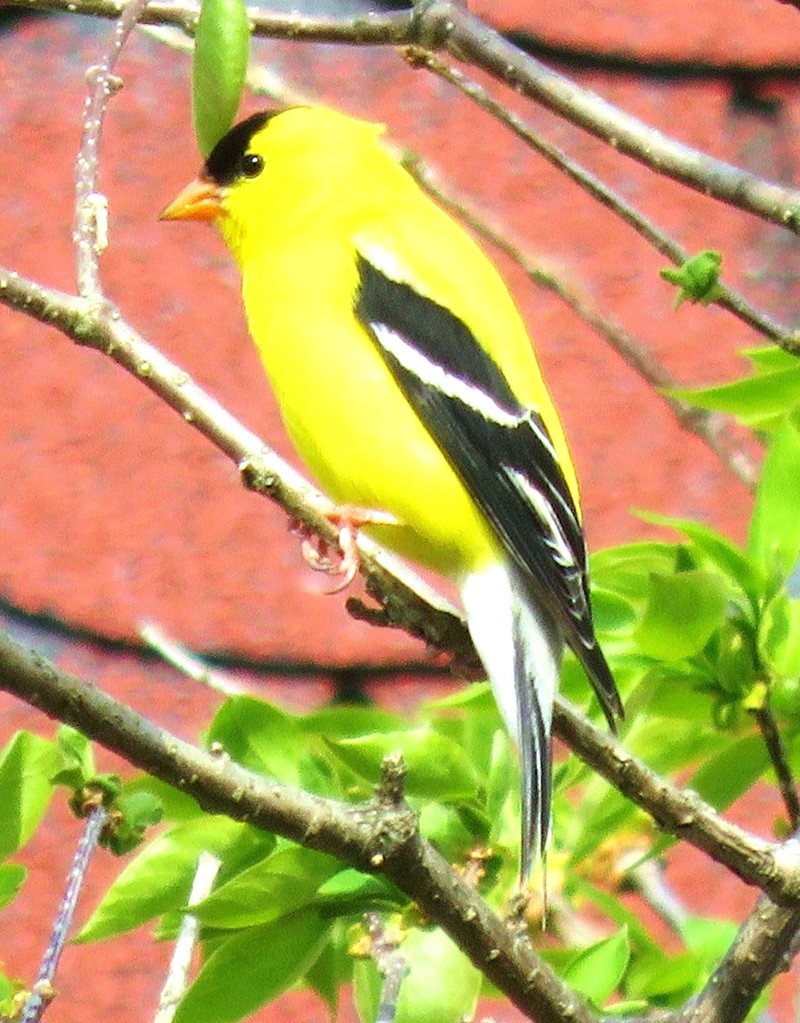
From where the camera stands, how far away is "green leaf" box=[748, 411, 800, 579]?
1.10m

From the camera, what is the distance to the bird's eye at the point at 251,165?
5.95ft

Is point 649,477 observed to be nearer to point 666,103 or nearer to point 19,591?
point 666,103

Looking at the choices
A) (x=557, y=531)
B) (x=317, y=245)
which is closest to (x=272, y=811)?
(x=557, y=531)

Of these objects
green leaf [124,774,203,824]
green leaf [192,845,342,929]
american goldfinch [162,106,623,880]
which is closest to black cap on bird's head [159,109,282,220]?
american goldfinch [162,106,623,880]

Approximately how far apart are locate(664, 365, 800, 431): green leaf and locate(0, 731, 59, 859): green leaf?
1.37 ft

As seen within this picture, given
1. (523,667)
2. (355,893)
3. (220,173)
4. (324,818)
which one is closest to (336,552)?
(523,667)

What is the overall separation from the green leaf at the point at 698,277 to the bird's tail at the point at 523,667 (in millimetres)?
272

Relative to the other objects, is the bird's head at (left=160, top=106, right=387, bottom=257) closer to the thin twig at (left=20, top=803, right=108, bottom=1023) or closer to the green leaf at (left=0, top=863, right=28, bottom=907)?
the green leaf at (left=0, top=863, right=28, bottom=907)

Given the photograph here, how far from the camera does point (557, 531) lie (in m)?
1.40

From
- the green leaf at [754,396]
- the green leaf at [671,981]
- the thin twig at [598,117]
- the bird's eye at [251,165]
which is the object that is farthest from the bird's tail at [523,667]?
the bird's eye at [251,165]

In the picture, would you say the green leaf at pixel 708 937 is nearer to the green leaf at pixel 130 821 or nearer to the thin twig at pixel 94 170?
the green leaf at pixel 130 821

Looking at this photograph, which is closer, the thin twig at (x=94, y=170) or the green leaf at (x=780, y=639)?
the thin twig at (x=94, y=170)

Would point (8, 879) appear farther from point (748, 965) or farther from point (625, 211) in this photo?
point (625, 211)

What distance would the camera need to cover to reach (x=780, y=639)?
109 centimetres
